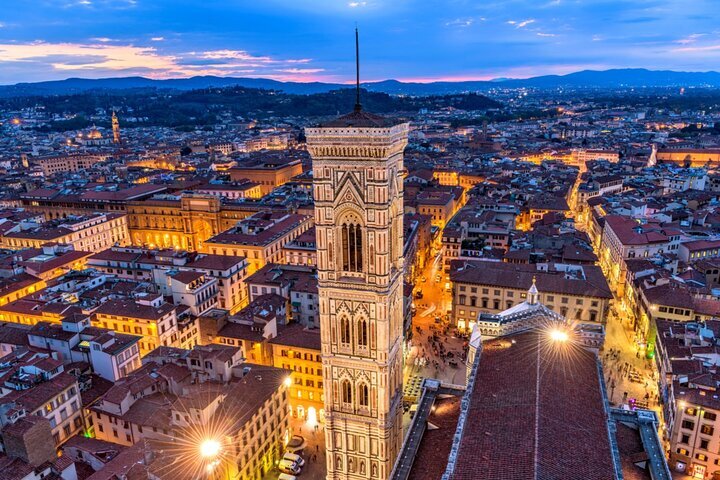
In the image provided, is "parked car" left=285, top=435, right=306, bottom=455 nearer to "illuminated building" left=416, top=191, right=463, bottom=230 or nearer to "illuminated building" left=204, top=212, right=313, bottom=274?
"illuminated building" left=204, top=212, right=313, bottom=274

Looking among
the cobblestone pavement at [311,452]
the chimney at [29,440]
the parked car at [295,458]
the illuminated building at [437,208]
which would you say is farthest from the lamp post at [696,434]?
the illuminated building at [437,208]

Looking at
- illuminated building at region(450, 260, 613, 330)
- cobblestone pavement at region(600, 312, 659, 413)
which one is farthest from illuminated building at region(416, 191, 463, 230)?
cobblestone pavement at region(600, 312, 659, 413)

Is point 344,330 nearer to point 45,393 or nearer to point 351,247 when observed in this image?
point 351,247

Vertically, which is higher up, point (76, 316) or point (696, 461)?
point (76, 316)

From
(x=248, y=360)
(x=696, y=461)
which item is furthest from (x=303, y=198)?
(x=696, y=461)

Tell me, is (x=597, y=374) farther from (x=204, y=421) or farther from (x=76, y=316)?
(x=76, y=316)

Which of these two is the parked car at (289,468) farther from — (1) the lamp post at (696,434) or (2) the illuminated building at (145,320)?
(1) the lamp post at (696,434)
